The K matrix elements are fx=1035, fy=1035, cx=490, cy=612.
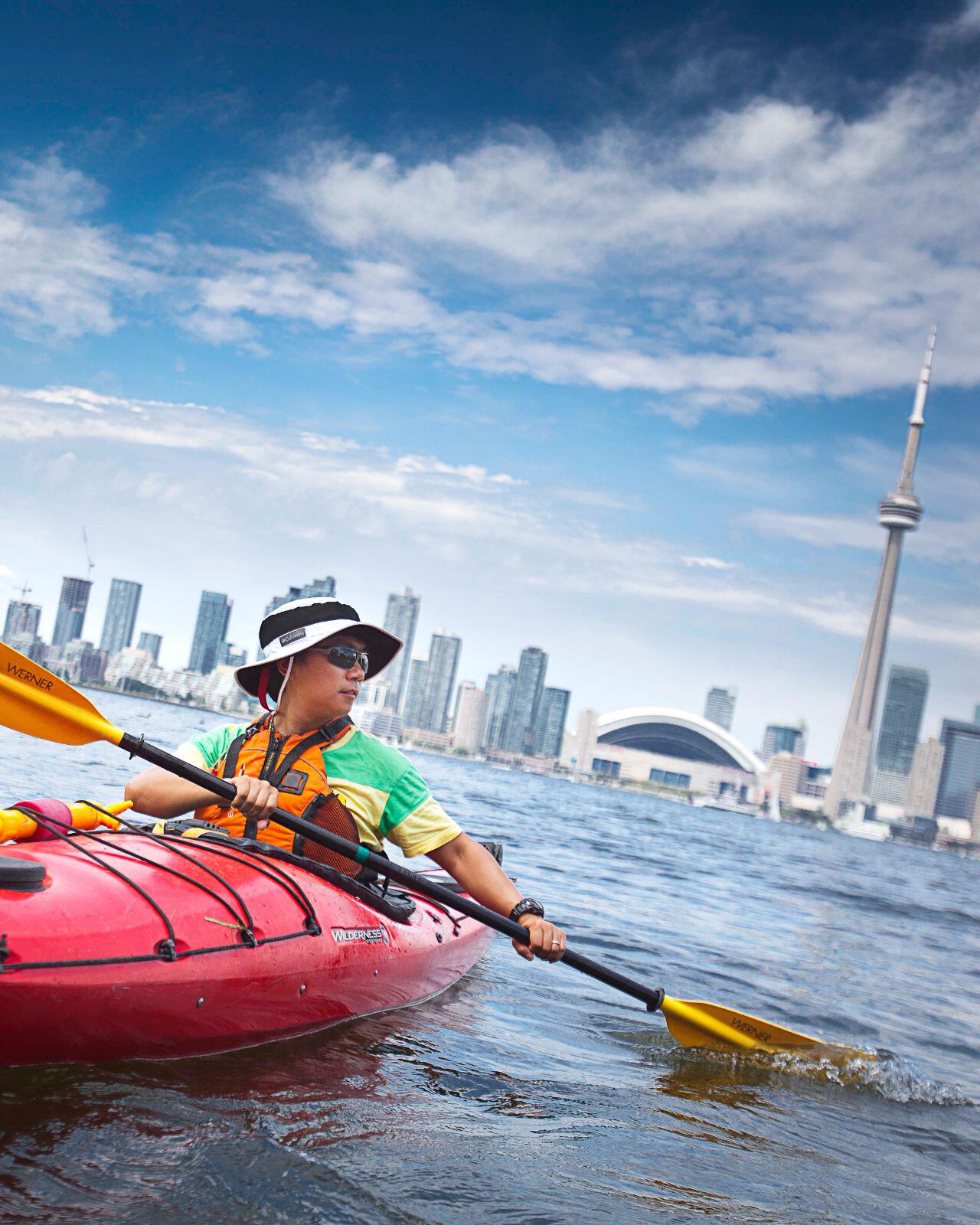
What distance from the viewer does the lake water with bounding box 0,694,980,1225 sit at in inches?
100

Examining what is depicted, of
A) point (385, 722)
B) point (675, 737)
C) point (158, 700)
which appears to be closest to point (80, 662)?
point (158, 700)

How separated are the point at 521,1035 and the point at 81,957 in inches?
101

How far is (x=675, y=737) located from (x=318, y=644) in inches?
5094

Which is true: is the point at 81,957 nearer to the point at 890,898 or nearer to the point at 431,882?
the point at 431,882

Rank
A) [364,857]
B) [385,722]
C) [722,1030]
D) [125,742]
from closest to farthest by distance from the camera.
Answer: [125,742] < [364,857] < [722,1030] < [385,722]

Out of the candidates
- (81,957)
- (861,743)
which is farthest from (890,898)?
(861,743)

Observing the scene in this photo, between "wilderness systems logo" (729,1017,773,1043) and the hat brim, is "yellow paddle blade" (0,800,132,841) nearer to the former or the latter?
the hat brim

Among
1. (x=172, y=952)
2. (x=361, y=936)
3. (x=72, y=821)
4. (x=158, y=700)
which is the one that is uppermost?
(x=72, y=821)

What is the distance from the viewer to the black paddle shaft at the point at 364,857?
3.31 metres

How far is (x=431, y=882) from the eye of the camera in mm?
3986

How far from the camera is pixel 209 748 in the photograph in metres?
3.95

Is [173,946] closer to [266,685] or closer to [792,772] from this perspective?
[266,685]

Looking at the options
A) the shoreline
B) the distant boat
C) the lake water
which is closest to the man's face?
the lake water

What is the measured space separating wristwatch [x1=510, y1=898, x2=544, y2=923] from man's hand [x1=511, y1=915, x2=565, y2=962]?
0.05 feet
